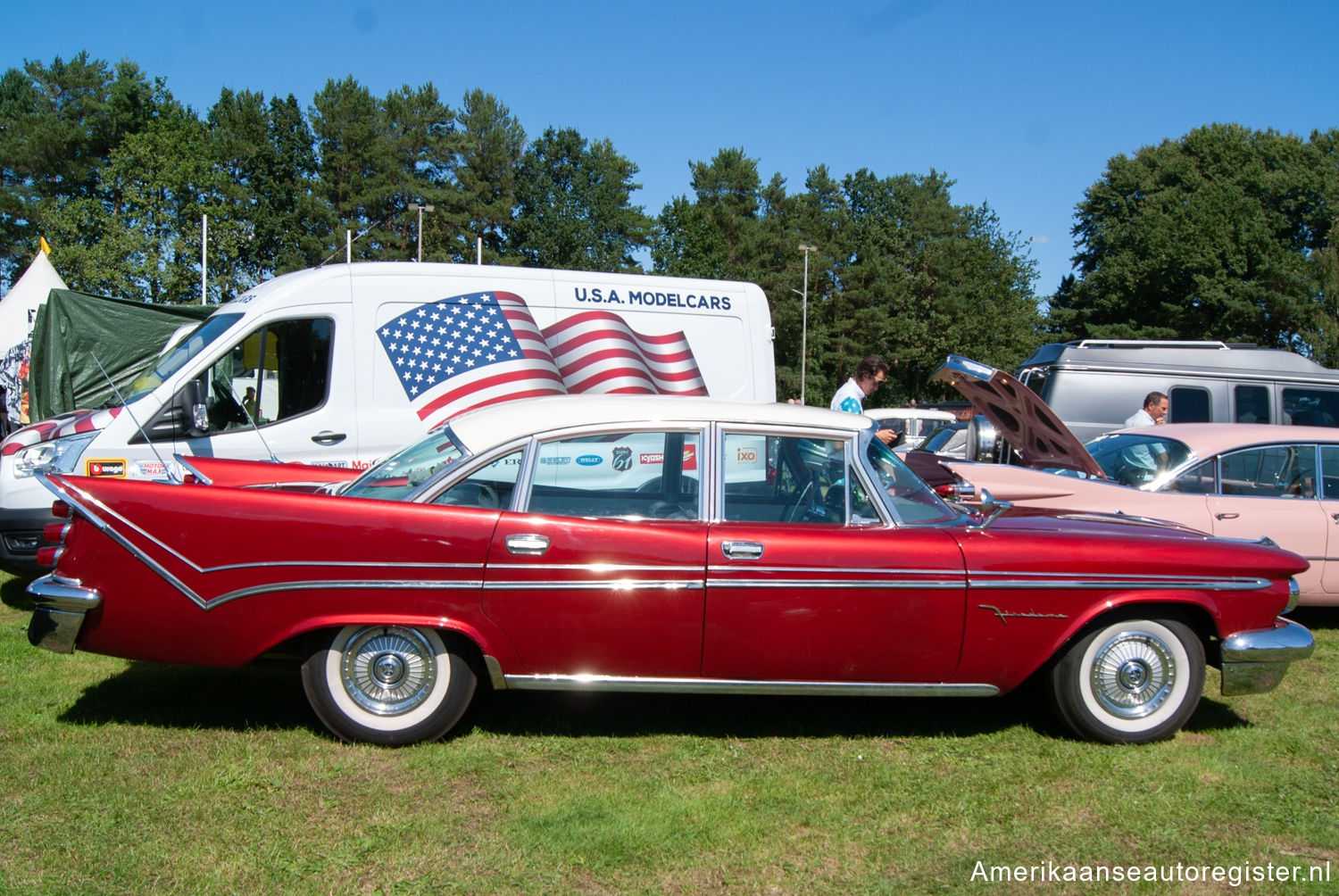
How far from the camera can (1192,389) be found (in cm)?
1138

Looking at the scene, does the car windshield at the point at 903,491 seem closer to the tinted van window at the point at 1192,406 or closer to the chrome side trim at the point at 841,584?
the chrome side trim at the point at 841,584

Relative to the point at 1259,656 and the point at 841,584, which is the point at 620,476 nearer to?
the point at 841,584

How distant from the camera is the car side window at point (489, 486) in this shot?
422 centimetres

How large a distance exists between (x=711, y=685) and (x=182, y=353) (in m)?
5.04

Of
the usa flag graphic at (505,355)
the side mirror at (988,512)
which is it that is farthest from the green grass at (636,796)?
the usa flag graphic at (505,355)

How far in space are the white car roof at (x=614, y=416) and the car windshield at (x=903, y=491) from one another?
0.49 ft

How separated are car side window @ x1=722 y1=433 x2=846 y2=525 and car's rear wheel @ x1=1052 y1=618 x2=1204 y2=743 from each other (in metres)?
1.24

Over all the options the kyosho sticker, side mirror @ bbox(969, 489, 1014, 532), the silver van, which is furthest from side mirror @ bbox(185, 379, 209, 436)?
the silver van

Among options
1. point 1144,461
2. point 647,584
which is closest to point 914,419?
point 1144,461

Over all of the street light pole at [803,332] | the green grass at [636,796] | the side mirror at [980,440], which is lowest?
the green grass at [636,796]

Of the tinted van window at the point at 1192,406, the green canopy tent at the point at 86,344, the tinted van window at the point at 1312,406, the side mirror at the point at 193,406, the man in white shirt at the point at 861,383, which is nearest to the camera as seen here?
the side mirror at the point at 193,406

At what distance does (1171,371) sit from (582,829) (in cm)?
1026

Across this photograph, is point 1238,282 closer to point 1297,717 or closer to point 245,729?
point 1297,717

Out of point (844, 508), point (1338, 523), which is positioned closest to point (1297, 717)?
point (1338, 523)
